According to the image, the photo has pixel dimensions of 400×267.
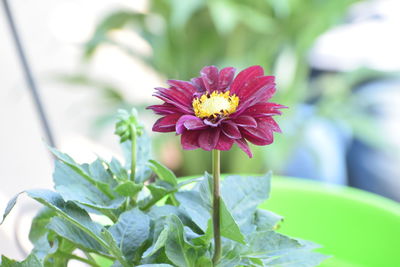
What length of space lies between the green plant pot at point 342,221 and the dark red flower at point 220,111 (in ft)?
0.55

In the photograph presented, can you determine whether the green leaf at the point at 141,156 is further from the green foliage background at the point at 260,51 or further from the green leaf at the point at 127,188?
the green foliage background at the point at 260,51

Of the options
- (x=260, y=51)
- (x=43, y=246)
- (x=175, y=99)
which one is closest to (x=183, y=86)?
(x=175, y=99)

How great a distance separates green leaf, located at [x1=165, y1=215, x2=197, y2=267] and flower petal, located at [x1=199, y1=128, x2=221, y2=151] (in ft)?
0.16

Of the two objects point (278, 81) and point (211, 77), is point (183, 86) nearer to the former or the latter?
point (211, 77)

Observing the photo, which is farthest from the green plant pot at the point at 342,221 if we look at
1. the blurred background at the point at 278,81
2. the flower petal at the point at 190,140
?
the blurred background at the point at 278,81

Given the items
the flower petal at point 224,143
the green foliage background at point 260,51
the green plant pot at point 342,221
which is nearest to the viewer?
the flower petal at point 224,143

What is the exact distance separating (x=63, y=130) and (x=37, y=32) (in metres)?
0.23

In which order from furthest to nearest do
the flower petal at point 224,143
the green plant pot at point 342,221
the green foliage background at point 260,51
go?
the green foliage background at point 260,51
the green plant pot at point 342,221
the flower petal at point 224,143

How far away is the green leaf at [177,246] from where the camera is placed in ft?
0.75

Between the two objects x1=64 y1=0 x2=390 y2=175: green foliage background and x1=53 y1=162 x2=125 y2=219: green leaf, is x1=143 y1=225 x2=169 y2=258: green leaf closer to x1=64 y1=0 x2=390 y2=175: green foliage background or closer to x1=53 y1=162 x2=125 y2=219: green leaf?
x1=53 y1=162 x2=125 y2=219: green leaf

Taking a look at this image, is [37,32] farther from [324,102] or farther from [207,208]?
[207,208]

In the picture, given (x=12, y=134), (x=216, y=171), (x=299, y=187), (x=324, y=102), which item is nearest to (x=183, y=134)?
(x=216, y=171)

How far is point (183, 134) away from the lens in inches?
7.9

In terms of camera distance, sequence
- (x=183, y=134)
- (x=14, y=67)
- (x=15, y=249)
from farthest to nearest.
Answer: (x=14, y=67) < (x=15, y=249) < (x=183, y=134)
